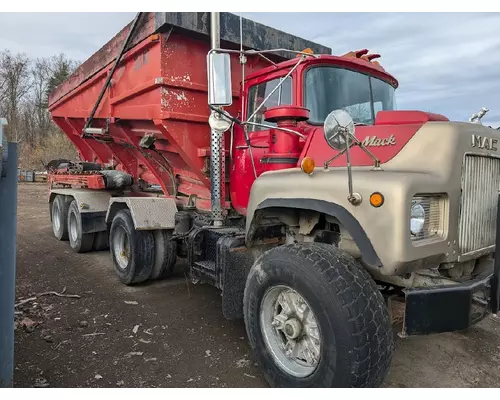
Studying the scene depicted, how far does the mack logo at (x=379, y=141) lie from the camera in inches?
110

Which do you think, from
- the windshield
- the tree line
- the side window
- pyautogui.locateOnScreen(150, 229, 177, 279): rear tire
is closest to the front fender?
the windshield

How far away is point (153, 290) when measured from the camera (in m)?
5.09

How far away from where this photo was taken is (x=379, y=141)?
288 centimetres

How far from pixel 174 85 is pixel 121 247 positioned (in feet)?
7.72

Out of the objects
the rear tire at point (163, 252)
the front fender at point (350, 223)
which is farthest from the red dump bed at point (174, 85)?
Result: the front fender at point (350, 223)

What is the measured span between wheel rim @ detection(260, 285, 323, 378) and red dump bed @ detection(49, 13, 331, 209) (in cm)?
220

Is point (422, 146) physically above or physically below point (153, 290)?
above

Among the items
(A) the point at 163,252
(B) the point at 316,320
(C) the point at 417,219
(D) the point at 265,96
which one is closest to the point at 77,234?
(A) the point at 163,252

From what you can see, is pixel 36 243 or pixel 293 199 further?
pixel 36 243

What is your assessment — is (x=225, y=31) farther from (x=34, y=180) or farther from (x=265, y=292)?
(x=34, y=180)

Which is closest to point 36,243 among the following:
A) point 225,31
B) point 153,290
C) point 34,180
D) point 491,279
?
point 153,290

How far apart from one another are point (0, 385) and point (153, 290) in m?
2.69

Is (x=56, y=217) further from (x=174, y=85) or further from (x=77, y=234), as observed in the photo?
(x=174, y=85)

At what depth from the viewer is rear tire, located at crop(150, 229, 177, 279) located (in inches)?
203
